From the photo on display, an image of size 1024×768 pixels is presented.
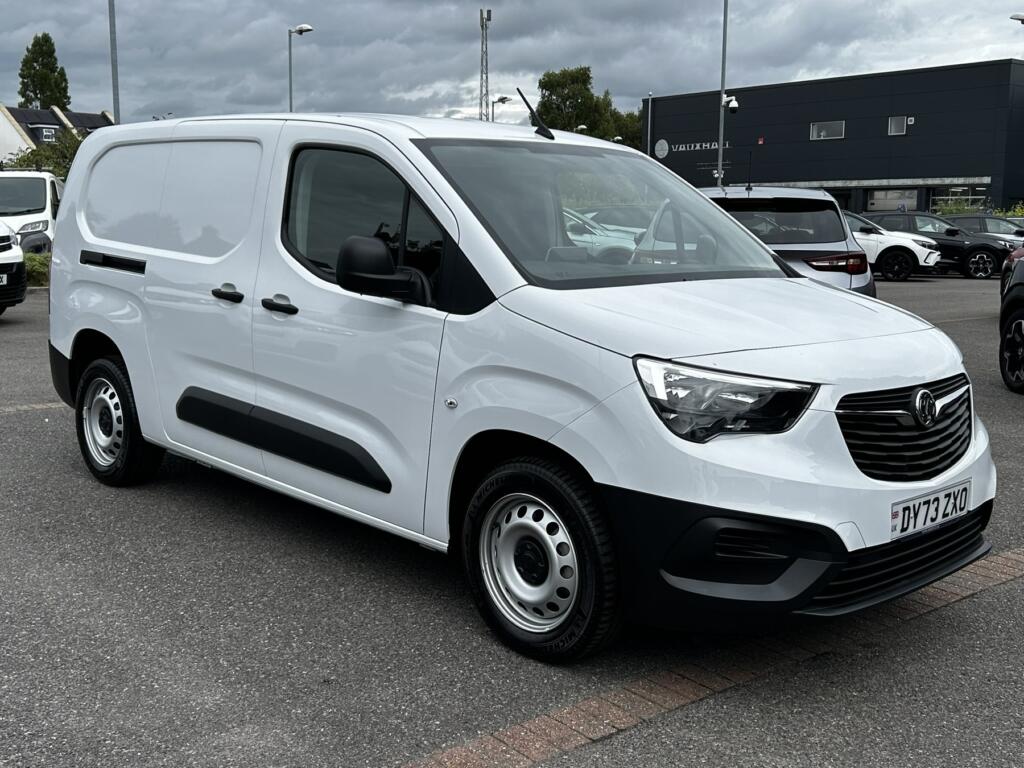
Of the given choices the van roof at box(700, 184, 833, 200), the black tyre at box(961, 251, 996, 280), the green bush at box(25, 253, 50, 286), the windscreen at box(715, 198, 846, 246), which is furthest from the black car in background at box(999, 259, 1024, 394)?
the black tyre at box(961, 251, 996, 280)

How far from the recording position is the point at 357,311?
167 inches

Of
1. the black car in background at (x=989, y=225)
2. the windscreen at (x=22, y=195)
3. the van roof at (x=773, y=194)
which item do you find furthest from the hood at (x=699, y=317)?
the black car in background at (x=989, y=225)

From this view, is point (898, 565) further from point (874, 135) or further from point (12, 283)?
point (874, 135)

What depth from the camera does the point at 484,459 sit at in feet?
13.0

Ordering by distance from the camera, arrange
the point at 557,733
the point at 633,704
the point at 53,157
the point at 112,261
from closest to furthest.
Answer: the point at 557,733, the point at 633,704, the point at 112,261, the point at 53,157

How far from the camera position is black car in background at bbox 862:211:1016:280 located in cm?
2561

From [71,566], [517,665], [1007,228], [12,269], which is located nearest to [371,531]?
[71,566]

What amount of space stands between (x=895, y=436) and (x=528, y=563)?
1235 millimetres

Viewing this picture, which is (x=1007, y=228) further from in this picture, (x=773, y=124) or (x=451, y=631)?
(x=773, y=124)

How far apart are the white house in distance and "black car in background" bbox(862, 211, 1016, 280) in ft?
176

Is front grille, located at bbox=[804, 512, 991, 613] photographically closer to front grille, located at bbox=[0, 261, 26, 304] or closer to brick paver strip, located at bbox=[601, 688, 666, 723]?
brick paver strip, located at bbox=[601, 688, 666, 723]

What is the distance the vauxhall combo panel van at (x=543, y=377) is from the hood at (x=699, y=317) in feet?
0.04

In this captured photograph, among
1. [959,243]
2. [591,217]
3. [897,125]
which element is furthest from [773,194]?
[897,125]

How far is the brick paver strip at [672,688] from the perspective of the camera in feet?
10.5
